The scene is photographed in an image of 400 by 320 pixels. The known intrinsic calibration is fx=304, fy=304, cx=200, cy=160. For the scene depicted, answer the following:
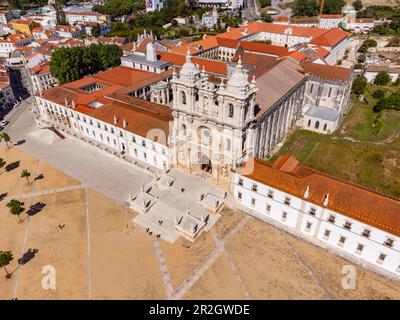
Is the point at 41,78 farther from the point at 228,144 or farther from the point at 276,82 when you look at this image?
the point at 228,144

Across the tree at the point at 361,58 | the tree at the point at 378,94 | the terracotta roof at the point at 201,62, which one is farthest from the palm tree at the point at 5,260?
the tree at the point at 361,58

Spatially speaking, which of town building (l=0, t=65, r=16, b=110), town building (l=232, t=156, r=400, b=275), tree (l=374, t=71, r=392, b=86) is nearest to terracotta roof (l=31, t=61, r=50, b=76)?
town building (l=0, t=65, r=16, b=110)

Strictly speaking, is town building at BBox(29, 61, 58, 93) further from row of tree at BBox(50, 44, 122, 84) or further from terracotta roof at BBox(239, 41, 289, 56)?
terracotta roof at BBox(239, 41, 289, 56)

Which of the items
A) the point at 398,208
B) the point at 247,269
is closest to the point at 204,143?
the point at 247,269

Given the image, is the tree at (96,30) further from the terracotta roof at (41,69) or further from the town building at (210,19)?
the terracotta roof at (41,69)

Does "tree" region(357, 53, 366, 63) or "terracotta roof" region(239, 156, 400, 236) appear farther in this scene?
"tree" region(357, 53, 366, 63)
